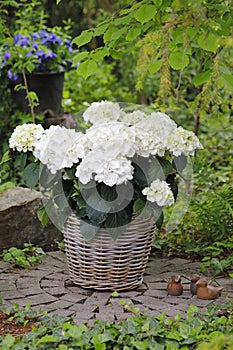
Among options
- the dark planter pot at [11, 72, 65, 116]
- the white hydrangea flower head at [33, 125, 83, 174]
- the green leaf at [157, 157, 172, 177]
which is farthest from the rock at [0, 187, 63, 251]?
the dark planter pot at [11, 72, 65, 116]

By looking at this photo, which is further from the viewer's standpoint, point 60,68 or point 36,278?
point 60,68

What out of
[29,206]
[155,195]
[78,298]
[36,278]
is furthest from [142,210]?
[29,206]

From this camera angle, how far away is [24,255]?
4207 millimetres

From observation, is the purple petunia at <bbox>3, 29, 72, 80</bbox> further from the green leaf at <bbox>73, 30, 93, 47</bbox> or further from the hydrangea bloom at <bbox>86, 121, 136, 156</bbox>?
the hydrangea bloom at <bbox>86, 121, 136, 156</bbox>

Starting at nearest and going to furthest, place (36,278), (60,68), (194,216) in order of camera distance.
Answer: (36,278)
(194,216)
(60,68)

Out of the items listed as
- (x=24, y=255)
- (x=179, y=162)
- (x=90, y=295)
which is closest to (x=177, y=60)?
(x=179, y=162)

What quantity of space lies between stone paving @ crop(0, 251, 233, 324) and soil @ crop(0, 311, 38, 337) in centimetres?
14

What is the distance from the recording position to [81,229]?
3.44 metres

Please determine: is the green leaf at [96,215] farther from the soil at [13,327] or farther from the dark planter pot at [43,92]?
the dark planter pot at [43,92]

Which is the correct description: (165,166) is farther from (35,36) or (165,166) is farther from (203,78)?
(35,36)

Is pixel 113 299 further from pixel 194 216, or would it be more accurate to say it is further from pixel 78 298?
pixel 194 216

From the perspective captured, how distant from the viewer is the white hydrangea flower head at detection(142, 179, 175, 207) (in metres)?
3.37

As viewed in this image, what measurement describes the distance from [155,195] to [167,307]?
A: 0.57 metres

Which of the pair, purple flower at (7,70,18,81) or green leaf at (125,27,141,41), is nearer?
green leaf at (125,27,141,41)
